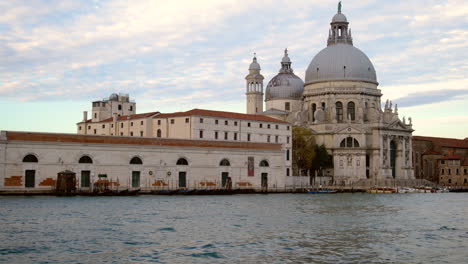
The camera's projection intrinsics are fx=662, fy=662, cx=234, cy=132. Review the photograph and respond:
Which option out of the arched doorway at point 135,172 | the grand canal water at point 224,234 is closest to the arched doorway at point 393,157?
the arched doorway at point 135,172

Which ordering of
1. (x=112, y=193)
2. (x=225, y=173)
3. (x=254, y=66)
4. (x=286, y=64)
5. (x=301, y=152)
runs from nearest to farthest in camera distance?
(x=112, y=193)
(x=225, y=173)
(x=301, y=152)
(x=254, y=66)
(x=286, y=64)

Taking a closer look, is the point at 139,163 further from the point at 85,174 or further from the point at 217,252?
the point at 217,252

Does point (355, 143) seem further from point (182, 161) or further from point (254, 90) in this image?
point (182, 161)

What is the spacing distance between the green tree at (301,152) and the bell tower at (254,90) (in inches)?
562

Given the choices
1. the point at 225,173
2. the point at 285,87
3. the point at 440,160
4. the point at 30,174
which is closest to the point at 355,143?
the point at 440,160

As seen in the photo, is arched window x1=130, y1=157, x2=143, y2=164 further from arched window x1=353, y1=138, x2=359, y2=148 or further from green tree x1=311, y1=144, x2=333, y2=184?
arched window x1=353, y1=138, x2=359, y2=148

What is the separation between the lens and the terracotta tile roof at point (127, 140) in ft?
159

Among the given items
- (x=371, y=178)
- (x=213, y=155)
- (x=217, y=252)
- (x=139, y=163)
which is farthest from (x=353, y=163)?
(x=217, y=252)

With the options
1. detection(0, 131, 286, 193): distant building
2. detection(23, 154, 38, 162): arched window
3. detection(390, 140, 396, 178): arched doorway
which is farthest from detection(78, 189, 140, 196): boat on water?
detection(390, 140, 396, 178): arched doorway

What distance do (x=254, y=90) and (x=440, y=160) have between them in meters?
26.6

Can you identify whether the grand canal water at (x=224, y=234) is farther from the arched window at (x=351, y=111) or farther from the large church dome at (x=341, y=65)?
the large church dome at (x=341, y=65)

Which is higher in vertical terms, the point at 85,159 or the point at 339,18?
the point at 339,18

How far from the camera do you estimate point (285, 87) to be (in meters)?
92.2

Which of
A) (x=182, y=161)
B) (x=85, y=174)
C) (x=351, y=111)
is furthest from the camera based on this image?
(x=351, y=111)
